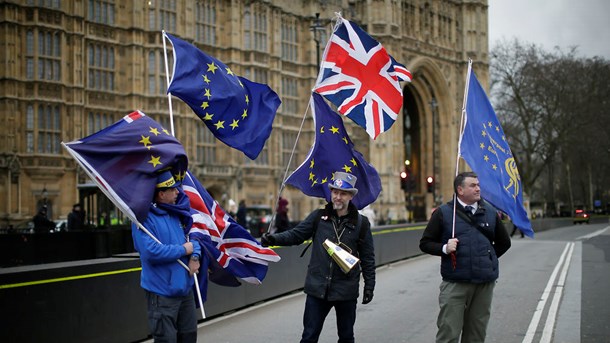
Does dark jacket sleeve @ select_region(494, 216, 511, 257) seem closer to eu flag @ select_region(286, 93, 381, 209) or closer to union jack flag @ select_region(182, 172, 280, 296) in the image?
eu flag @ select_region(286, 93, 381, 209)

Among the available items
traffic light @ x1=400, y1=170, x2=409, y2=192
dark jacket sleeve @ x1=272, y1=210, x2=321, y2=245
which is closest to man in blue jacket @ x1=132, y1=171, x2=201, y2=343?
dark jacket sleeve @ x1=272, y1=210, x2=321, y2=245

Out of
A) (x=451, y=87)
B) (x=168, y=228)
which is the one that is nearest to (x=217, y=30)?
(x=451, y=87)

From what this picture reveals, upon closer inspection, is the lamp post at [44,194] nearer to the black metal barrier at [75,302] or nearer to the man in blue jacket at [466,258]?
the black metal barrier at [75,302]

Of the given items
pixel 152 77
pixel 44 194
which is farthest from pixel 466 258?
pixel 152 77

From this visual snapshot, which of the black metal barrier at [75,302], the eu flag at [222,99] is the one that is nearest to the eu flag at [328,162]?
the eu flag at [222,99]

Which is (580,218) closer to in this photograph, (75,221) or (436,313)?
(75,221)

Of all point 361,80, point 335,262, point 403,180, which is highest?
point 361,80

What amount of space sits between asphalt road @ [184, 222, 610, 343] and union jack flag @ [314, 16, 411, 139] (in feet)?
10.2

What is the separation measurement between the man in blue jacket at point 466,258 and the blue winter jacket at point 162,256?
8.44 feet

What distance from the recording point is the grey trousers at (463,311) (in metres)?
7.77

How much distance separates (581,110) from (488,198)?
6776cm

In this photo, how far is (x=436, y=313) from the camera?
43.8 ft

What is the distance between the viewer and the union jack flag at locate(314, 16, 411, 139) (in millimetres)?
10352

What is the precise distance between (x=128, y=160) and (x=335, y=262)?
87.6 inches
